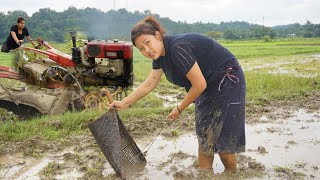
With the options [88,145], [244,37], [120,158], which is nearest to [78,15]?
[88,145]

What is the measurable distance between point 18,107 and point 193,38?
3.96m

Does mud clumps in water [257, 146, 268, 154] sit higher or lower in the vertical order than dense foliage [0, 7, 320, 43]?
lower

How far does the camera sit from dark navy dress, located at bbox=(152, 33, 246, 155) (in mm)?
2834

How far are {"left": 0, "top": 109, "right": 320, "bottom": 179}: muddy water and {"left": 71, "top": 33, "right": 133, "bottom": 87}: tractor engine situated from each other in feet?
4.31

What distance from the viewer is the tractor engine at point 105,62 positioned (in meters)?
5.68

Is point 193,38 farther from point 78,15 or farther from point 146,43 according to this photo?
point 78,15

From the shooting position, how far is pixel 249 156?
426cm

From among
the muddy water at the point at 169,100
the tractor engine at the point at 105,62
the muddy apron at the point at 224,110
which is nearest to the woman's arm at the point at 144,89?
the muddy apron at the point at 224,110

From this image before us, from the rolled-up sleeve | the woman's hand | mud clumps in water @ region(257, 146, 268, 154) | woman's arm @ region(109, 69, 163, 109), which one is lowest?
mud clumps in water @ region(257, 146, 268, 154)

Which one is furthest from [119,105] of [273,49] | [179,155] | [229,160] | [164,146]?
[273,49]

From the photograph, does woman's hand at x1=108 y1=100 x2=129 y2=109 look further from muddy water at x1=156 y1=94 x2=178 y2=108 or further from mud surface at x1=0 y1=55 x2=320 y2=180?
muddy water at x1=156 y1=94 x2=178 y2=108

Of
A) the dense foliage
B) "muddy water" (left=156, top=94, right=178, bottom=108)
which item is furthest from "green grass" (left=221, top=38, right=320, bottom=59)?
"muddy water" (left=156, top=94, right=178, bottom=108)

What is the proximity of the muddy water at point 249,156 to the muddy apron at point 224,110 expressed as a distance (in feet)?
2.39

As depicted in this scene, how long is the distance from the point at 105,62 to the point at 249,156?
264 cm
